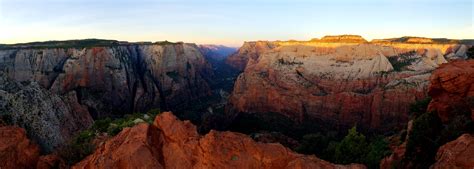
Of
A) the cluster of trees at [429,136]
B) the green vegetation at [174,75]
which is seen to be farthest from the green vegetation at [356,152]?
the green vegetation at [174,75]

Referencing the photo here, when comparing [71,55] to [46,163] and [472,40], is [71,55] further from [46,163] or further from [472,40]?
[472,40]

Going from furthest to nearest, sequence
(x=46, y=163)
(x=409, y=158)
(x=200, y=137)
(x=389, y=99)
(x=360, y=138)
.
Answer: (x=389, y=99), (x=360, y=138), (x=409, y=158), (x=46, y=163), (x=200, y=137)

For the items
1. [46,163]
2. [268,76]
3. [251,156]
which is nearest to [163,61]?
[268,76]

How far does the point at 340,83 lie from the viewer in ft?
253

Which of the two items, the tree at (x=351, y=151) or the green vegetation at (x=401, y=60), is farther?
the green vegetation at (x=401, y=60)

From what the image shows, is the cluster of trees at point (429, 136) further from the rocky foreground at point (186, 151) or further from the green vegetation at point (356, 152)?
the green vegetation at point (356, 152)

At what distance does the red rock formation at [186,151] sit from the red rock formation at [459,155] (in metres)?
2.76

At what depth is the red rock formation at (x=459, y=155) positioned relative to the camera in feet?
44.5

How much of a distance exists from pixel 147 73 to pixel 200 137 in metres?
81.1

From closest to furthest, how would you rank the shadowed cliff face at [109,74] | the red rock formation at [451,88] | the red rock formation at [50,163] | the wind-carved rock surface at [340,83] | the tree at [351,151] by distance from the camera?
the red rock formation at [50,163] → the red rock formation at [451,88] → the tree at [351,151] → the wind-carved rock surface at [340,83] → the shadowed cliff face at [109,74]

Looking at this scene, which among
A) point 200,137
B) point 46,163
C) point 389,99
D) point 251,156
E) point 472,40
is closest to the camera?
point 251,156

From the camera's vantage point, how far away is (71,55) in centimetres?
7956

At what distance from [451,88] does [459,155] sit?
12572 millimetres

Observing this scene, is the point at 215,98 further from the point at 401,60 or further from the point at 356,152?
the point at 356,152
